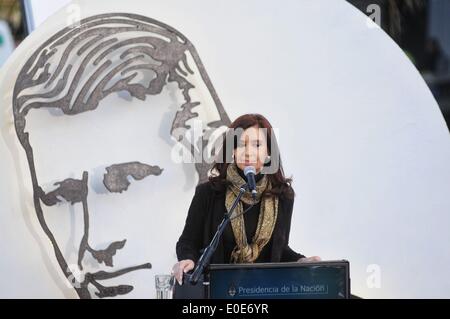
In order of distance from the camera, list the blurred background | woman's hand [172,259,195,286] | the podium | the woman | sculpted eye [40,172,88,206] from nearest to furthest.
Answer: the podium, woman's hand [172,259,195,286], the woman, sculpted eye [40,172,88,206], the blurred background

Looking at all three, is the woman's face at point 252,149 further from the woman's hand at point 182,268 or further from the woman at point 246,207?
the woman's hand at point 182,268

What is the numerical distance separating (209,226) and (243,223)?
Result: 15 centimetres

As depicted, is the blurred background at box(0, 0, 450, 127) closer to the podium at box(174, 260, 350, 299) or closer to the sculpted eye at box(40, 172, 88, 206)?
the sculpted eye at box(40, 172, 88, 206)

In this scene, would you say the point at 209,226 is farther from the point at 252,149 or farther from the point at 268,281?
the point at 268,281

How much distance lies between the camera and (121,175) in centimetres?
429

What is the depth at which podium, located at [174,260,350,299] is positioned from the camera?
300 centimetres

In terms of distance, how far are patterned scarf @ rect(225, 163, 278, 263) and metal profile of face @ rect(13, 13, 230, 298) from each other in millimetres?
810

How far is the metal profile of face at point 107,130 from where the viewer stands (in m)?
4.27

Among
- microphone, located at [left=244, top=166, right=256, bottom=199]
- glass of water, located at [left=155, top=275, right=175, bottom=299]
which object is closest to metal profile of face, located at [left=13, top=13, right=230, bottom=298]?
glass of water, located at [left=155, top=275, right=175, bottom=299]

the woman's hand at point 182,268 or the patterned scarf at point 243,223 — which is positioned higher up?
the patterned scarf at point 243,223

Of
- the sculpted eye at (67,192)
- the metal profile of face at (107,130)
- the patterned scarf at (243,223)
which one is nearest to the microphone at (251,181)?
the patterned scarf at (243,223)

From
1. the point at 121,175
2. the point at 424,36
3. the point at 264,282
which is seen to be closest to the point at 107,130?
the point at 121,175

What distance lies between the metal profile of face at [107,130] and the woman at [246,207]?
0.77 m
